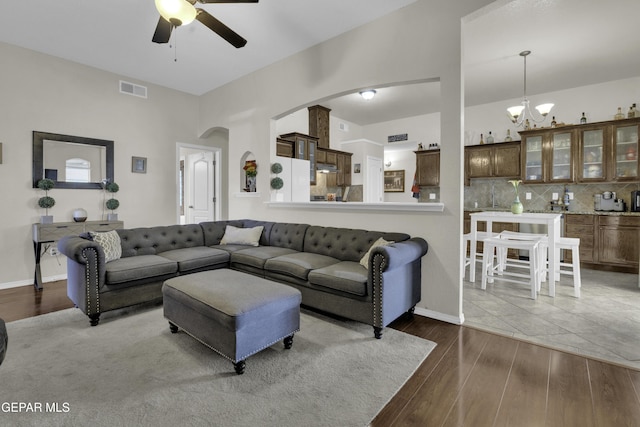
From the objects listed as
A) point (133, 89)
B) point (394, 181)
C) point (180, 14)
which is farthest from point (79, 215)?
point (394, 181)

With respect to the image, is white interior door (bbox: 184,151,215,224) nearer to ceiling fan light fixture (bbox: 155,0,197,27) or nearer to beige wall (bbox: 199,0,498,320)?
beige wall (bbox: 199,0,498,320)

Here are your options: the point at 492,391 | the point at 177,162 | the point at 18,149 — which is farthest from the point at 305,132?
the point at 492,391

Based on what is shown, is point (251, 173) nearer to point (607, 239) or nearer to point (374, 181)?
point (374, 181)

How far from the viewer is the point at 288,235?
4164 millimetres

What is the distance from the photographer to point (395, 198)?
833 centimetres

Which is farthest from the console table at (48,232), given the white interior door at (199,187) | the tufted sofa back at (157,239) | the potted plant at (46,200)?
the white interior door at (199,187)

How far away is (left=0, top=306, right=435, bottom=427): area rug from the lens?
172cm

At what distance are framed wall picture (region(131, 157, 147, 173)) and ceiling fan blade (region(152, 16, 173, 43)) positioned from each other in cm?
292

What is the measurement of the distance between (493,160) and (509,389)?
17.5ft

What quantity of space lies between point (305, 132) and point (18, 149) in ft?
15.3

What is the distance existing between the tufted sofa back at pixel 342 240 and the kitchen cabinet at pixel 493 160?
413cm

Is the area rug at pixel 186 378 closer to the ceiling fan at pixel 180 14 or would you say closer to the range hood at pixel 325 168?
the ceiling fan at pixel 180 14

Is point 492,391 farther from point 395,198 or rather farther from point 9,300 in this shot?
point 395,198

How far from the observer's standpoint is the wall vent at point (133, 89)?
505cm
